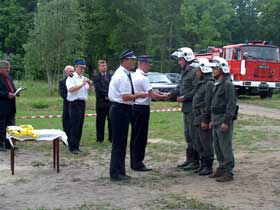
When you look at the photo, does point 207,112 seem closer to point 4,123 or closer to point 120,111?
point 120,111

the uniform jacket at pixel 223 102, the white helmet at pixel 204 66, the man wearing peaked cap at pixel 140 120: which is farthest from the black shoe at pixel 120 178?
the white helmet at pixel 204 66

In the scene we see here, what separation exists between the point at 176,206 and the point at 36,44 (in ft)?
95.9

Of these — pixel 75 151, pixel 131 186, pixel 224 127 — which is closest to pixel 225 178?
pixel 224 127

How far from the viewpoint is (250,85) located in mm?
26734

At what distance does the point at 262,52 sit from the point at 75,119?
1800 cm

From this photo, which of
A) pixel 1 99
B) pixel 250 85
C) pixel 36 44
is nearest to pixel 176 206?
pixel 1 99

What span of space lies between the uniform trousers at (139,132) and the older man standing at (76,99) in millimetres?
1963

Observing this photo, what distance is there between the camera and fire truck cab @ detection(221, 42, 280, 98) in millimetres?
26844

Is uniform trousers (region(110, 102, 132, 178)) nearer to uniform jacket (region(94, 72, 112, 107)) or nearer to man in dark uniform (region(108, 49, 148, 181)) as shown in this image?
man in dark uniform (region(108, 49, 148, 181))

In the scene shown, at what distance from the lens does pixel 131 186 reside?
8477mm

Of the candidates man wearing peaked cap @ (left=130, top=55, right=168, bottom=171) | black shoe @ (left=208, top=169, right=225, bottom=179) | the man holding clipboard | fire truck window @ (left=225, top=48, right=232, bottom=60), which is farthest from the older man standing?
fire truck window @ (left=225, top=48, right=232, bottom=60)

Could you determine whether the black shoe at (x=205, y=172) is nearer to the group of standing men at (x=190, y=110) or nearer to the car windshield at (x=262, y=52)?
the group of standing men at (x=190, y=110)

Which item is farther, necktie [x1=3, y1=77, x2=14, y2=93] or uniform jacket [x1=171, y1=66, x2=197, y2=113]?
necktie [x1=3, y1=77, x2=14, y2=93]

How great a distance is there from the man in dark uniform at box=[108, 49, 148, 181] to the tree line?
26.1 meters
